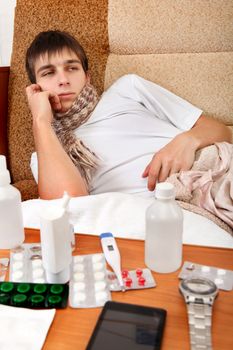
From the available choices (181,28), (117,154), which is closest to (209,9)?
(181,28)

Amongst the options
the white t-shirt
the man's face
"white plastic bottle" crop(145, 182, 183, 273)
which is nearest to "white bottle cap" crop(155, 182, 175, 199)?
"white plastic bottle" crop(145, 182, 183, 273)

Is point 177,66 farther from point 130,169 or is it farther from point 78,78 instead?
point 130,169

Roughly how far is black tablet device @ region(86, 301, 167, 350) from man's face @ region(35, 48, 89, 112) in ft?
2.98

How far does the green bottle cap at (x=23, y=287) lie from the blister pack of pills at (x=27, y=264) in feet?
0.09

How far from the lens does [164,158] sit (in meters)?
1.25

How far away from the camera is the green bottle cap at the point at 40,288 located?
65 centimetres

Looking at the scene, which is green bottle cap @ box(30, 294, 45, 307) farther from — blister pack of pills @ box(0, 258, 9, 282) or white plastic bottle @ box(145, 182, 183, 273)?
white plastic bottle @ box(145, 182, 183, 273)

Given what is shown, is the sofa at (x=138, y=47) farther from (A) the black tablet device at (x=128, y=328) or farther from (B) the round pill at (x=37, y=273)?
(A) the black tablet device at (x=128, y=328)

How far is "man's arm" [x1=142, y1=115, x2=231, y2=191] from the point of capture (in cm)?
125

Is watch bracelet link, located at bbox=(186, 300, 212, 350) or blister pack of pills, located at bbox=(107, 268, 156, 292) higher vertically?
blister pack of pills, located at bbox=(107, 268, 156, 292)

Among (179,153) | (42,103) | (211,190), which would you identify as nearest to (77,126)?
(42,103)

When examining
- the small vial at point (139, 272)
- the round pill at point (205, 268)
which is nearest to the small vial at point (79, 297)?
the small vial at point (139, 272)

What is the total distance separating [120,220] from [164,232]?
18cm

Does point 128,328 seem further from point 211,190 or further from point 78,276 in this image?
point 211,190
